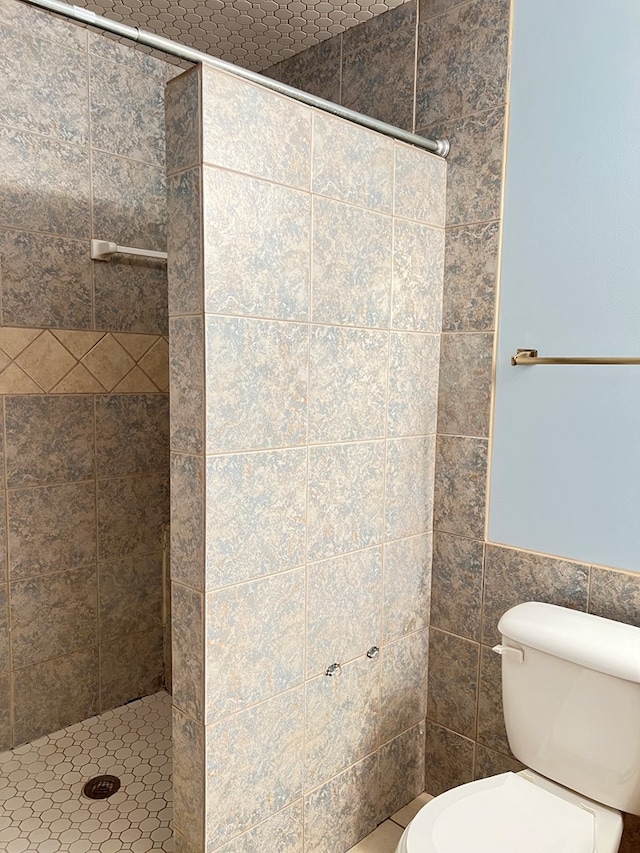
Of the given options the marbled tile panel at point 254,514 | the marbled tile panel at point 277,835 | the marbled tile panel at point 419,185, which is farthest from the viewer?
the marbled tile panel at point 419,185

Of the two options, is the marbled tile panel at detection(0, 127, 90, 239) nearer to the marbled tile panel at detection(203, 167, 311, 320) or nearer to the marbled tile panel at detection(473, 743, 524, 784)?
the marbled tile panel at detection(203, 167, 311, 320)

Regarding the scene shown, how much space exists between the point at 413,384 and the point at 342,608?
2.10 ft

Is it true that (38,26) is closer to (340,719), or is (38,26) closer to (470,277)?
(470,277)

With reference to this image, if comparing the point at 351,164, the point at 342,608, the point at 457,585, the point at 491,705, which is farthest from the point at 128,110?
the point at 491,705

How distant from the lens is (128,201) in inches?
85.5

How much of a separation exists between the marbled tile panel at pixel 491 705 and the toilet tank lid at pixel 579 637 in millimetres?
291

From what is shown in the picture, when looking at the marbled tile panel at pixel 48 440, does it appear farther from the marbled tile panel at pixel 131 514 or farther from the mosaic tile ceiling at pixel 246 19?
the mosaic tile ceiling at pixel 246 19

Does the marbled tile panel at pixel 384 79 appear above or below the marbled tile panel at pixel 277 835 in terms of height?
above

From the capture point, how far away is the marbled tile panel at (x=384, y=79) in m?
1.80

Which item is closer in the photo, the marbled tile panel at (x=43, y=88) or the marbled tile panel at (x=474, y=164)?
the marbled tile panel at (x=474, y=164)

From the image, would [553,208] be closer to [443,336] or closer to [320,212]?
[443,336]

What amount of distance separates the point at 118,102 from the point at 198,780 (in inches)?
80.5

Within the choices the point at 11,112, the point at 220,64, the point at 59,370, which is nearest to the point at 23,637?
the point at 59,370

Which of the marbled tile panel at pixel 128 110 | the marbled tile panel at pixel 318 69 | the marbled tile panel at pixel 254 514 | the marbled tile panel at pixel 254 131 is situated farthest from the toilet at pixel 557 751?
the marbled tile panel at pixel 128 110
